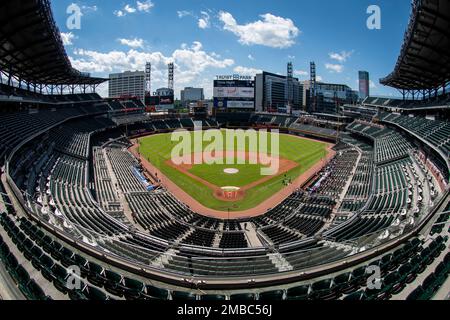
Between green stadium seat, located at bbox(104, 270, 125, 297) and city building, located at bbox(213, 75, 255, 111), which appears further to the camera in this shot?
city building, located at bbox(213, 75, 255, 111)

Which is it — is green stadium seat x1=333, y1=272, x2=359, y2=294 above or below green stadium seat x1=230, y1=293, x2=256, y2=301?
above

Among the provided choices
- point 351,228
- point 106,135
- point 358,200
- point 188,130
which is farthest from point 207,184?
point 188,130

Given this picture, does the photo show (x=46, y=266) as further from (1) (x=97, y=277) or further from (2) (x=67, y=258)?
(1) (x=97, y=277)

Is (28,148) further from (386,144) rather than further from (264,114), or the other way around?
(264,114)

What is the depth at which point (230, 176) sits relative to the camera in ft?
164

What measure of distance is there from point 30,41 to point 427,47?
182 ft

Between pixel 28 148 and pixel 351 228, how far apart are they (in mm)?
41115

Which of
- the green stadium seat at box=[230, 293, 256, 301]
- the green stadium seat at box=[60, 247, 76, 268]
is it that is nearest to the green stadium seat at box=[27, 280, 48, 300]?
the green stadium seat at box=[60, 247, 76, 268]

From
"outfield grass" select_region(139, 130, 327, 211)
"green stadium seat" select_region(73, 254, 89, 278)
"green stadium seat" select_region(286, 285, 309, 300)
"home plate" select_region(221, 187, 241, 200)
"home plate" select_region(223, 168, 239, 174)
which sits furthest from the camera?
"home plate" select_region(223, 168, 239, 174)

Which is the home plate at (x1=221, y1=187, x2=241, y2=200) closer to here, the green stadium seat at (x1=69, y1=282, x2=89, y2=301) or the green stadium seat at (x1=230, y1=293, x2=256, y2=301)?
the green stadium seat at (x1=230, y1=293, x2=256, y2=301)

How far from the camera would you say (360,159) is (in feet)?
190

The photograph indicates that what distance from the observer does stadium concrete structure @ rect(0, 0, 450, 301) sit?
39.2 ft

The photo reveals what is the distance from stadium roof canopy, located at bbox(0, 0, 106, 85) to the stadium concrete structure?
0.23 meters
